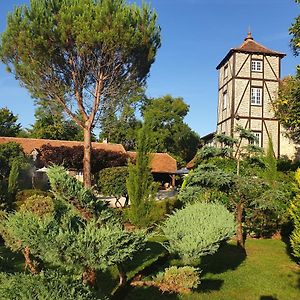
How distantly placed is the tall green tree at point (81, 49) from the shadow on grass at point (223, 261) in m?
8.79

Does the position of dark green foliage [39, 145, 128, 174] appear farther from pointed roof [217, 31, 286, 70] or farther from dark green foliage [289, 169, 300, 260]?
dark green foliage [289, 169, 300, 260]

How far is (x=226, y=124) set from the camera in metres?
25.2

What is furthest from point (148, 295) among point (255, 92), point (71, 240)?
point (255, 92)

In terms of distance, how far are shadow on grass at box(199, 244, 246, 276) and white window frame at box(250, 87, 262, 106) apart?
15.5 metres

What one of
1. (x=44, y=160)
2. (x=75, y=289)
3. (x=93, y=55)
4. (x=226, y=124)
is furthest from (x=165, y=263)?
(x=44, y=160)

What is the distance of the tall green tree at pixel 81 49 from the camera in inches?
728

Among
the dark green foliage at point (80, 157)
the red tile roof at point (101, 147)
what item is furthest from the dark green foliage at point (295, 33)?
the red tile roof at point (101, 147)

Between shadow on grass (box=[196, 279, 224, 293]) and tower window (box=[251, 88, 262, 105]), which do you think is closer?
shadow on grass (box=[196, 279, 224, 293])

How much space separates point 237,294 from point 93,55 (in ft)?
52.1

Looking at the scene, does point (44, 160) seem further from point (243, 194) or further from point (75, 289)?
point (75, 289)

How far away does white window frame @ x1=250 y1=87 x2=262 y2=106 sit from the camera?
24.6m

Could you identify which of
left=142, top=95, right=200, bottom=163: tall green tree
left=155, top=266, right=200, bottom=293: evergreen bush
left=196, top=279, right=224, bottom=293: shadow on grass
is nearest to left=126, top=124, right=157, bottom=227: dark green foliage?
left=196, top=279, right=224, bottom=293: shadow on grass

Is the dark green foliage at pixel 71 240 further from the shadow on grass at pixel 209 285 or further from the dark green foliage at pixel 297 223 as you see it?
the dark green foliage at pixel 297 223

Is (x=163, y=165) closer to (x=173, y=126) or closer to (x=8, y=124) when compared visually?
(x=173, y=126)
